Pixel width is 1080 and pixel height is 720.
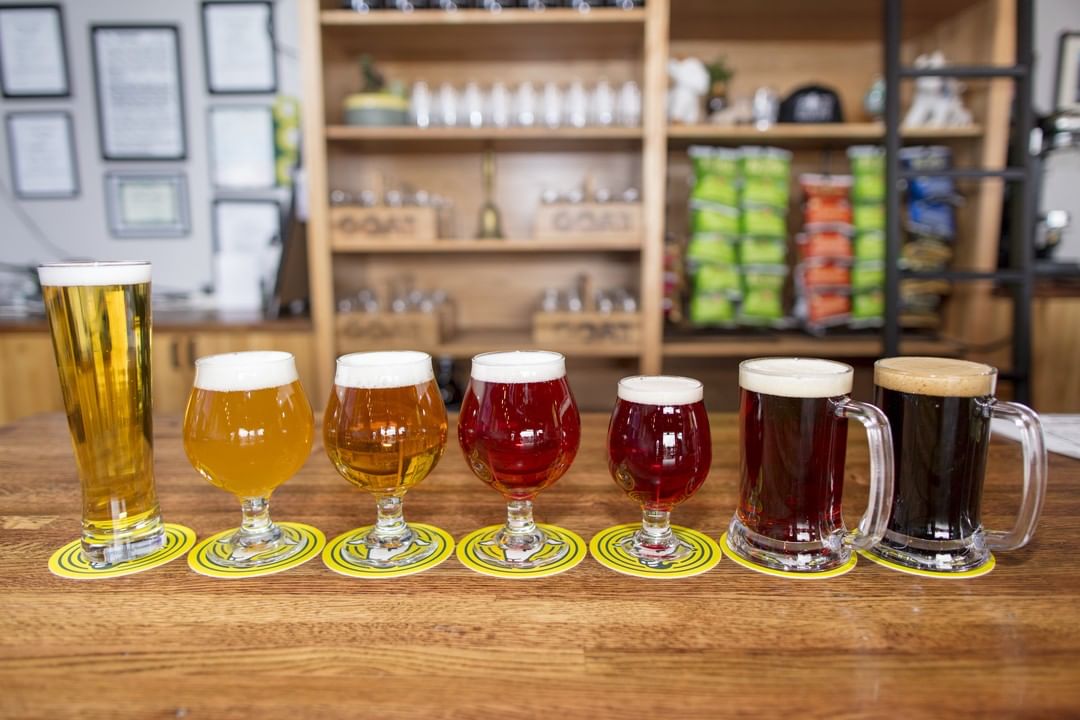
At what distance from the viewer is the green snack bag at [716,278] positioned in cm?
247

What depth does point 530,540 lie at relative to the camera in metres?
0.69

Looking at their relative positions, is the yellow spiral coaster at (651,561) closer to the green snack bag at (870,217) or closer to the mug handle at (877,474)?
the mug handle at (877,474)

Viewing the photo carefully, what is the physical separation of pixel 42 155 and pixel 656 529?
3146 mm

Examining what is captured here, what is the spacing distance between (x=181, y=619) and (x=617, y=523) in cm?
41

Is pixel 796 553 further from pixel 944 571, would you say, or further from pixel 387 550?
pixel 387 550

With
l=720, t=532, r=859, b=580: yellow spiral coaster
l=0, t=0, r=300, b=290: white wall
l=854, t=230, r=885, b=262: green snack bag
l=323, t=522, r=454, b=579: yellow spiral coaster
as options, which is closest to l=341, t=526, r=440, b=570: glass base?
l=323, t=522, r=454, b=579: yellow spiral coaster

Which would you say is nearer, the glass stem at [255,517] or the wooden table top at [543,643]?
the wooden table top at [543,643]

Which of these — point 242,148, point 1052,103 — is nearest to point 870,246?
point 1052,103

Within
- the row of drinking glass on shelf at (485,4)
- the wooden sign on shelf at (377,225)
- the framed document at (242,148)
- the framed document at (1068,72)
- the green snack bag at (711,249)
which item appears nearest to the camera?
the row of drinking glass on shelf at (485,4)

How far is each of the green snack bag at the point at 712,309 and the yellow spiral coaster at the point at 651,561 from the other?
1841 mm

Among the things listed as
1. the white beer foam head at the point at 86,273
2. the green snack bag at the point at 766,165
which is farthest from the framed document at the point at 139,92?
the white beer foam head at the point at 86,273

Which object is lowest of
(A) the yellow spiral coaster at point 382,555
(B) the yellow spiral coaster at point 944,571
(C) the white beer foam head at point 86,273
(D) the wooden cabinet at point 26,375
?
(D) the wooden cabinet at point 26,375

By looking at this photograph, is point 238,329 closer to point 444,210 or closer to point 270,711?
point 444,210

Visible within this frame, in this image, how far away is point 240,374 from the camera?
66cm
